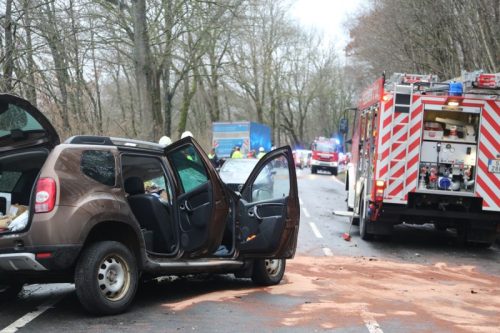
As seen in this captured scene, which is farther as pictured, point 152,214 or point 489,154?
point 489,154

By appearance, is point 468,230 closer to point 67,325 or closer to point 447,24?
point 67,325

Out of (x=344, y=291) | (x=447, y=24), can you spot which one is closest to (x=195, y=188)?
(x=344, y=291)

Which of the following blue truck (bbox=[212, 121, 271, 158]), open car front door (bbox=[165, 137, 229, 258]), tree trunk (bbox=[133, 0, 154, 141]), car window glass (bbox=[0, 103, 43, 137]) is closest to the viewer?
car window glass (bbox=[0, 103, 43, 137])

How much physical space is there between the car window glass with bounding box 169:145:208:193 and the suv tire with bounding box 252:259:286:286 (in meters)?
1.51

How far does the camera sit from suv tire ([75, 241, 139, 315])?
18.0 feet

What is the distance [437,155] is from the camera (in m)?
11.9

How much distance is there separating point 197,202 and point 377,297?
2404 mm

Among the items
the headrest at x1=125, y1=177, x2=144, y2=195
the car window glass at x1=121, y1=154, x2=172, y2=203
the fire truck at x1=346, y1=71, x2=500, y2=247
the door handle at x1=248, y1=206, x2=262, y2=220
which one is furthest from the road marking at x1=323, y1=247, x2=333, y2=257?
the headrest at x1=125, y1=177, x2=144, y2=195

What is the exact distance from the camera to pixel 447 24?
2083 centimetres

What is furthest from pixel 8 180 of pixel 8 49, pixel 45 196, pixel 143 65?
pixel 143 65

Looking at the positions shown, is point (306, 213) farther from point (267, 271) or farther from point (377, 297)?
point (377, 297)

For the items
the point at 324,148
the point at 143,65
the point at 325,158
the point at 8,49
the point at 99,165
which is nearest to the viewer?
the point at 99,165

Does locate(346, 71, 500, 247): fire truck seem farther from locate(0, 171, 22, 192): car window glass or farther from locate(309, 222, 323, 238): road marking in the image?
locate(0, 171, 22, 192): car window glass

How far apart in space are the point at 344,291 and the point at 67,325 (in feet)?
11.5
